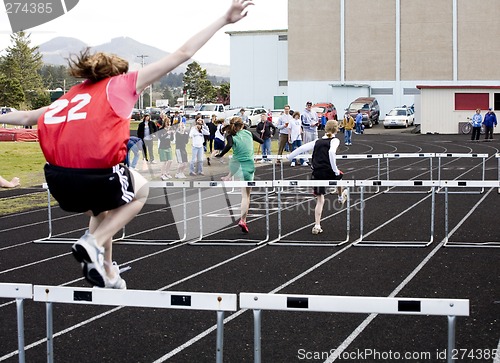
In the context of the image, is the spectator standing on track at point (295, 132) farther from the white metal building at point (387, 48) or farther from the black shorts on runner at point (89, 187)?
the white metal building at point (387, 48)

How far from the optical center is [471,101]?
53219 mm

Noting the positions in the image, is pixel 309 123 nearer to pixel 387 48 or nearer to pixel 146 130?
pixel 146 130

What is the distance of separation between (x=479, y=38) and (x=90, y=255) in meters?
66.5

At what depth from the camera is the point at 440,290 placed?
9625 mm

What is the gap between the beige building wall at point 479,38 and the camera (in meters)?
66.6

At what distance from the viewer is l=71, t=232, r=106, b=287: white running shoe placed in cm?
441

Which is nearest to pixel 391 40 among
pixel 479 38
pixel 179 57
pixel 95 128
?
pixel 479 38

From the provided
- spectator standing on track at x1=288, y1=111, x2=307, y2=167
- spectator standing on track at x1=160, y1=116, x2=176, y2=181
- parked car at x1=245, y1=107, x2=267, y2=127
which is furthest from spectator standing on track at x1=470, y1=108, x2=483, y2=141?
spectator standing on track at x1=160, y1=116, x2=176, y2=181

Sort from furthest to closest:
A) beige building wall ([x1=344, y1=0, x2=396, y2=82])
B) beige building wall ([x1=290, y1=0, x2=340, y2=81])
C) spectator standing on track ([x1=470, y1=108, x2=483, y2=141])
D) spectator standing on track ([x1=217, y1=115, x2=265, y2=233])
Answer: beige building wall ([x1=290, y1=0, x2=340, y2=81]) → beige building wall ([x1=344, y1=0, x2=396, y2=82]) → spectator standing on track ([x1=470, y1=108, x2=483, y2=141]) → spectator standing on track ([x1=217, y1=115, x2=265, y2=233])

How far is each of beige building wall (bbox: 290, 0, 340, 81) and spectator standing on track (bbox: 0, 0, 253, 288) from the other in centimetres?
6751

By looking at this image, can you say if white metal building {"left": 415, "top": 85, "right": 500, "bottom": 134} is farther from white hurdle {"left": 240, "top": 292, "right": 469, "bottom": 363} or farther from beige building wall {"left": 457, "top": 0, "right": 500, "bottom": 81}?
white hurdle {"left": 240, "top": 292, "right": 469, "bottom": 363}

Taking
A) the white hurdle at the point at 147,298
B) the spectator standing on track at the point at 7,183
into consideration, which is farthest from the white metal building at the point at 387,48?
the spectator standing on track at the point at 7,183

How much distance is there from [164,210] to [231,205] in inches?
65.2

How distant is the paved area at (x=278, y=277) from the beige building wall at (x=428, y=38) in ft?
163
